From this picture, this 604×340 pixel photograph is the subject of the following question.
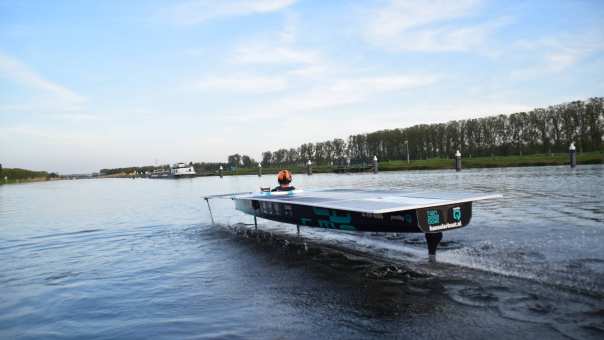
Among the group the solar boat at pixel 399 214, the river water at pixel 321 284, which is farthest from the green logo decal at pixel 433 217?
the river water at pixel 321 284

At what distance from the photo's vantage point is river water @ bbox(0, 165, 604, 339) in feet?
20.3

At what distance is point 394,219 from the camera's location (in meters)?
9.07

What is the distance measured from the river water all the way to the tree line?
55.0m

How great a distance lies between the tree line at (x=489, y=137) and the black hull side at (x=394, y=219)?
2460 inches

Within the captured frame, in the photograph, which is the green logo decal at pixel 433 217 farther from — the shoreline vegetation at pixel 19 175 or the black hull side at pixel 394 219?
the shoreline vegetation at pixel 19 175

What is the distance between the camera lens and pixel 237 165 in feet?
471

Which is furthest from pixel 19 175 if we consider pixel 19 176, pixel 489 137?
pixel 489 137

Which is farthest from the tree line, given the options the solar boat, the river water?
the solar boat

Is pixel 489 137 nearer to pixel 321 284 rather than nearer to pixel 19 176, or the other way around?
pixel 321 284

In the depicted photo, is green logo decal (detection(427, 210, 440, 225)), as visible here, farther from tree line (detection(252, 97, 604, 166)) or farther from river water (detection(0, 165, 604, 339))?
tree line (detection(252, 97, 604, 166))

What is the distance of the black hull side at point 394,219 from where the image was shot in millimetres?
8617

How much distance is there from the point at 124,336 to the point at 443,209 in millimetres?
6039

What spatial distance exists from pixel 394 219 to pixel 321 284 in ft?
6.58

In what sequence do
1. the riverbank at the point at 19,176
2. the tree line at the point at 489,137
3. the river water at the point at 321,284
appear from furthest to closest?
the riverbank at the point at 19,176 → the tree line at the point at 489,137 → the river water at the point at 321,284
